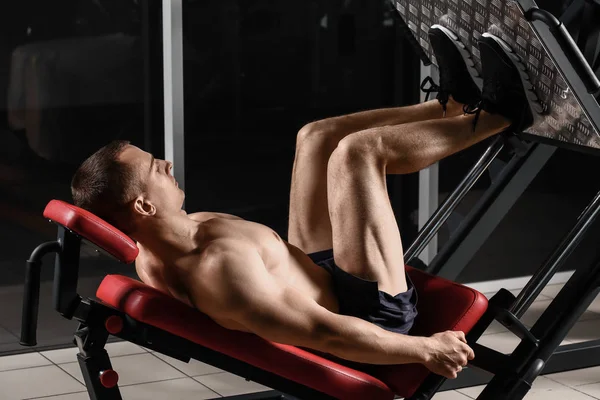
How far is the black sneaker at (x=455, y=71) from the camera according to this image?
2.54 meters

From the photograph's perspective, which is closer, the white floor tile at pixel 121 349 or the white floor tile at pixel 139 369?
the white floor tile at pixel 139 369

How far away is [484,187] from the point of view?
4.59 meters

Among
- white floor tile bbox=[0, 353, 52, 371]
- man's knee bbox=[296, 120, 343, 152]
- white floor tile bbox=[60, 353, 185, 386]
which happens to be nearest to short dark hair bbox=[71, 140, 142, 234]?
man's knee bbox=[296, 120, 343, 152]

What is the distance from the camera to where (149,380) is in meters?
3.24

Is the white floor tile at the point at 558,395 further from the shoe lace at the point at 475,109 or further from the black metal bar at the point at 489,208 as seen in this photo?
the shoe lace at the point at 475,109

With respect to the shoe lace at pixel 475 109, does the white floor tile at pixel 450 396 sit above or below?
below

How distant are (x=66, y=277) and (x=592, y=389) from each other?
1.88 metres

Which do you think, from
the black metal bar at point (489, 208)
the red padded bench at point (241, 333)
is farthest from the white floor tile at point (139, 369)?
the red padded bench at point (241, 333)

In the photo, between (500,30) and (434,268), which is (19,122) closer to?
(434,268)

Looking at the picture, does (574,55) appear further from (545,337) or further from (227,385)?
(227,385)

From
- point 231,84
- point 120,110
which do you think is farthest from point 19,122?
point 231,84

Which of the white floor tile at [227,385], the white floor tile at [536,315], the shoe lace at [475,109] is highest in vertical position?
the shoe lace at [475,109]

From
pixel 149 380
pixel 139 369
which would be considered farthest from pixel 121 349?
pixel 149 380

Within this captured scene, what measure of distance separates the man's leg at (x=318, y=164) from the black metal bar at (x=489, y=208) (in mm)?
478
